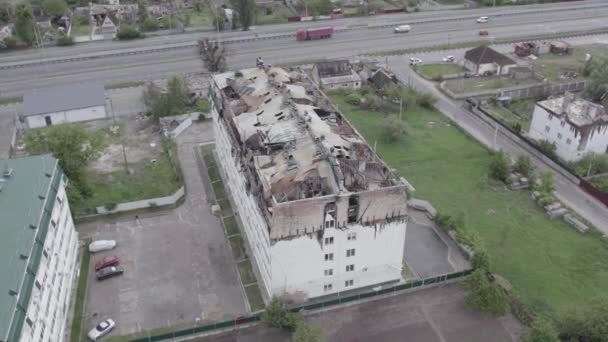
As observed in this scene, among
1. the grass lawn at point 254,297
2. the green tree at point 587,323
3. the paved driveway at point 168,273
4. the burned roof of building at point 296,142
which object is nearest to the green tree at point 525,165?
the green tree at point 587,323

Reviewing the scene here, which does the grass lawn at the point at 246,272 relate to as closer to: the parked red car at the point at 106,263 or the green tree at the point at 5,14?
the parked red car at the point at 106,263

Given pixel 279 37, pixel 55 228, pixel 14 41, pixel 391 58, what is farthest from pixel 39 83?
pixel 391 58

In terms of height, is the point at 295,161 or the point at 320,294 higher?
the point at 295,161

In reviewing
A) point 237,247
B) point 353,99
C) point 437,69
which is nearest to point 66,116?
point 237,247

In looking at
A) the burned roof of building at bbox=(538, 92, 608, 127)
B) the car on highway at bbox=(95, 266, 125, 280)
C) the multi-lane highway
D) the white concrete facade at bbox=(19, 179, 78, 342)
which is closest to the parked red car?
the car on highway at bbox=(95, 266, 125, 280)

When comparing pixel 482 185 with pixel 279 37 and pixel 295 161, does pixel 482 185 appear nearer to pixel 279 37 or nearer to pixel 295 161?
pixel 295 161

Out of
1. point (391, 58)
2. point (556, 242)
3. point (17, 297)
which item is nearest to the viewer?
point (17, 297)
